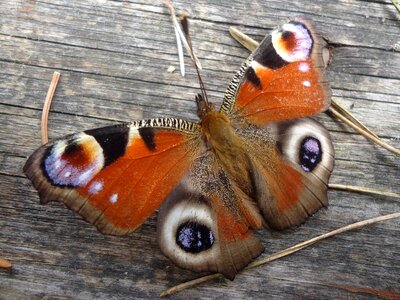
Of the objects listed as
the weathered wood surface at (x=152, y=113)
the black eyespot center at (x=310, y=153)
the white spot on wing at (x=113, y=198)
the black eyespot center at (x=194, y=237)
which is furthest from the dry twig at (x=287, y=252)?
the white spot on wing at (x=113, y=198)

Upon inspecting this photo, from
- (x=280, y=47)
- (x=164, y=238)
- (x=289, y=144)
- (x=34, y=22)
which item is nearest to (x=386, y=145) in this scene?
(x=289, y=144)

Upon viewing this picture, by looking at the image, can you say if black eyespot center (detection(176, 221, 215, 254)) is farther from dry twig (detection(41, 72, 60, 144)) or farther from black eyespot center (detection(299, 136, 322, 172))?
dry twig (detection(41, 72, 60, 144))

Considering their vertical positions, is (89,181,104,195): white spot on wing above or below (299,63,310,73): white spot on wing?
below

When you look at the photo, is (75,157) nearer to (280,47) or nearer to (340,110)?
(280,47)

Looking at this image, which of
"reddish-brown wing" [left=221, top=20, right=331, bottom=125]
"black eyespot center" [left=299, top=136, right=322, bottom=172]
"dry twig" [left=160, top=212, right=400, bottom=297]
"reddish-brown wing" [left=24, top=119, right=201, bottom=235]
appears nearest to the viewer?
"reddish-brown wing" [left=24, top=119, right=201, bottom=235]

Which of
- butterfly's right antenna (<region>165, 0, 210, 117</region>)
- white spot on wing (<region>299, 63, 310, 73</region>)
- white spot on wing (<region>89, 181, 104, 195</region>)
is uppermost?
white spot on wing (<region>299, 63, 310, 73</region>)

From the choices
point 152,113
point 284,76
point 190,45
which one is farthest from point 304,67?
point 152,113

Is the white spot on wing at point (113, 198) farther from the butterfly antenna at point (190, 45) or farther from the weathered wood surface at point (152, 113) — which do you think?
the butterfly antenna at point (190, 45)

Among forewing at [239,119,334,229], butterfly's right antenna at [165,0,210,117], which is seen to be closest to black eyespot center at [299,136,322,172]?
A: forewing at [239,119,334,229]
